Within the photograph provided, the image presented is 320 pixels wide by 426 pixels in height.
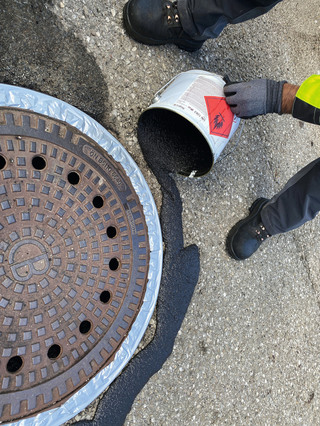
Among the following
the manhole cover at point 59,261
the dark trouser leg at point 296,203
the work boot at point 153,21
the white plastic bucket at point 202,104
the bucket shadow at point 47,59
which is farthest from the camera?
the dark trouser leg at point 296,203

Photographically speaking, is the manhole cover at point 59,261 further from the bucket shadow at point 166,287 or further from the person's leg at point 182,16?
the person's leg at point 182,16

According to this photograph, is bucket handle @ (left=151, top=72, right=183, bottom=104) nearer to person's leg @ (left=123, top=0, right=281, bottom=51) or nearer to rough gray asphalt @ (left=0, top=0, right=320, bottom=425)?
rough gray asphalt @ (left=0, top=0, right=320, bottom=425)

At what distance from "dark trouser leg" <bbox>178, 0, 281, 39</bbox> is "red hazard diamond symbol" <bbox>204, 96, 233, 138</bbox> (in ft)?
1.29

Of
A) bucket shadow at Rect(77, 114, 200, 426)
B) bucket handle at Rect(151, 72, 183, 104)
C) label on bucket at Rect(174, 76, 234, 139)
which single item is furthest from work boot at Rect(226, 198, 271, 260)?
bucket handle at Rect(151, 72, 183, 104)

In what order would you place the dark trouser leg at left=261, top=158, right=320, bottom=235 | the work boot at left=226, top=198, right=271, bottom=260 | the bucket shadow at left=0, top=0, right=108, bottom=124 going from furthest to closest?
the work boot at left=226, top=198, right=271, bottom=260 < the dark trouser leg at left=261, top=158, right=320, bottom=235 < the bucket shadow at left=0, top=0, right=108, bottom=124

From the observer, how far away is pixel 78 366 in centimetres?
159

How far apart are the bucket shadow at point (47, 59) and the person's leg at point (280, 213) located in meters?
0.99

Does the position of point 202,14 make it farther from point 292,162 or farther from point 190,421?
point 190,421

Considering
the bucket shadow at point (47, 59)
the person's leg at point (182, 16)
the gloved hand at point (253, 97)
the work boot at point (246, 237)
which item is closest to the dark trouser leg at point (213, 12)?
the person's leg at point (182, 16)

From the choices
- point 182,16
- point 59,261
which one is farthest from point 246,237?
point 182,16

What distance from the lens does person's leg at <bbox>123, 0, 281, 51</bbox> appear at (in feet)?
5.86

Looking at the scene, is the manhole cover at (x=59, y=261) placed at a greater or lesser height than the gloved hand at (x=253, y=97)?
lesser

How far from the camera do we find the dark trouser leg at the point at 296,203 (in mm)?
1924

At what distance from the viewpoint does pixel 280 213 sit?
2076 millimetres
